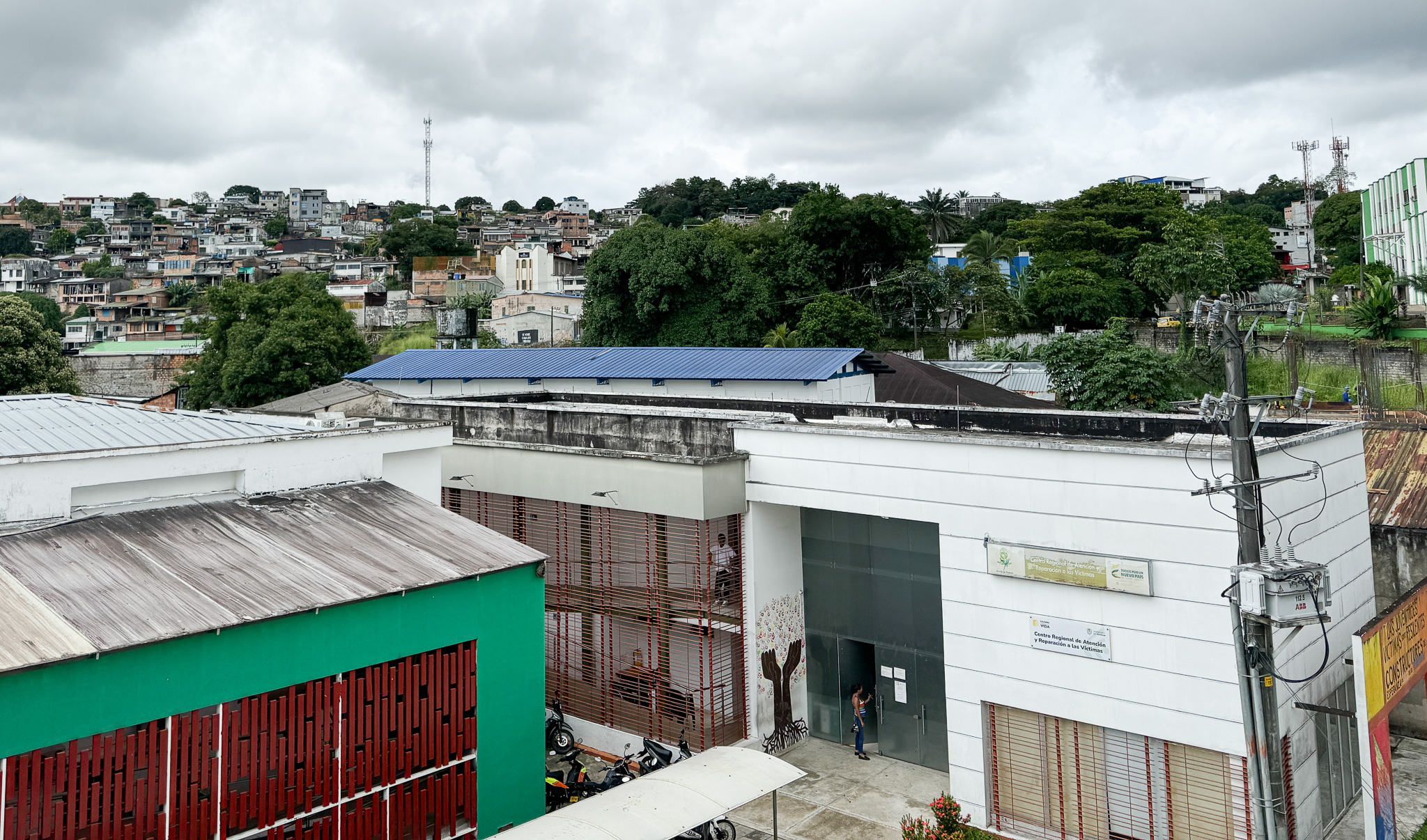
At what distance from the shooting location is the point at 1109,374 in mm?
29781

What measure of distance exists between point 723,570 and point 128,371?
5557 cm

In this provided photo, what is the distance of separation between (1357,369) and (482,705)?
3109 cm

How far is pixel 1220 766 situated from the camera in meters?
10.2

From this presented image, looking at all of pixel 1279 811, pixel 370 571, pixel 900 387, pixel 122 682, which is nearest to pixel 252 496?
pixel 370 571

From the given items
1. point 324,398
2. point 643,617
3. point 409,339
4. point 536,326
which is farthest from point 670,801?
point 409,339

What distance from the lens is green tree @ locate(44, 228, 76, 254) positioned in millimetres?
136500

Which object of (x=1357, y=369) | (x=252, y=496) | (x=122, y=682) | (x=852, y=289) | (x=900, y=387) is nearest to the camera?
(x=122, y=682)

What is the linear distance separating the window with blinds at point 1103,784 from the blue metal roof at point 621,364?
12490 mm

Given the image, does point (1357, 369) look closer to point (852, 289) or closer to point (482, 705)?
point (852, 289)

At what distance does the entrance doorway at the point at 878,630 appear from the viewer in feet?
43.2

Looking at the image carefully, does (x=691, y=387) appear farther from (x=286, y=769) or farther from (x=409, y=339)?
(x=409, y=339)

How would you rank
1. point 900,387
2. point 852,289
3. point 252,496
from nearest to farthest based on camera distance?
point 252,496 → point 900,387 → point 852,289

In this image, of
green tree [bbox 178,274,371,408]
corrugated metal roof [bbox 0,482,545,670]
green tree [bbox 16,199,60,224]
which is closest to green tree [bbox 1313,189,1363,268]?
green tree [bbox 178,274,371,408]

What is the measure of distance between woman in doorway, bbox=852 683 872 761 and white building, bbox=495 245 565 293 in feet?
244
